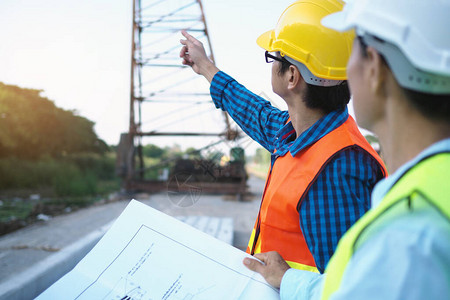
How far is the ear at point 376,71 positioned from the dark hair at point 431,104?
4cm

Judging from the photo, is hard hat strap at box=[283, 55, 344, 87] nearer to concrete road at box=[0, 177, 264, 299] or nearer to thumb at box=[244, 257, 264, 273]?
thumb at box=[244, 257, 264, 273]

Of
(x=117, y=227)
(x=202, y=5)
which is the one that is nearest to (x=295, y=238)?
(x=117, y=227)

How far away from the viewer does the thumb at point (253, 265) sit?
3.21ft

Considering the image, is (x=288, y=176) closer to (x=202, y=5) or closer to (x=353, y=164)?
(x=353, y=164)

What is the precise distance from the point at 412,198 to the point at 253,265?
617mm

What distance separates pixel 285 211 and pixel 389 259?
73cm

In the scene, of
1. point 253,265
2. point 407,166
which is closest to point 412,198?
point 407,166

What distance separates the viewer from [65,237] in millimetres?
4918

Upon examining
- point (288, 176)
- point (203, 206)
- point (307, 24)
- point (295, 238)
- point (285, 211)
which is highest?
point (307, 24)

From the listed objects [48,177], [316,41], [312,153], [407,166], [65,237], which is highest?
[316,41]

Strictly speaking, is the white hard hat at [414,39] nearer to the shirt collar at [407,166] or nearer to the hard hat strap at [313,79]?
the shirt collar at [407,166]

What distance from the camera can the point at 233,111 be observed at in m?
1.65

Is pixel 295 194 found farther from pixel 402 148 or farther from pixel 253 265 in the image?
pixel 402 148

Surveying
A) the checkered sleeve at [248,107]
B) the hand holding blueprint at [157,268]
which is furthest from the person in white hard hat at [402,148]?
the checkered sleeve at [248,107]
